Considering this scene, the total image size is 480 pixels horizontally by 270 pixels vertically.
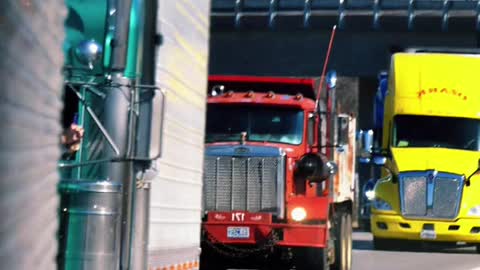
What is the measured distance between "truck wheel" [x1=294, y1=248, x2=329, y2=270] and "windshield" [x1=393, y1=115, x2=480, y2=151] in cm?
910

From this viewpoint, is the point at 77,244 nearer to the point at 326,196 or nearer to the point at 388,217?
the point at 326,196

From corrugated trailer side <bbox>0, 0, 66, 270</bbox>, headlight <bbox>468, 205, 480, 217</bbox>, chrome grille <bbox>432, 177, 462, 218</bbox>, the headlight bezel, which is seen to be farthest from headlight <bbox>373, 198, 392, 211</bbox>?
corrugated trailer side <bbox>0, 0, 66, 270</bbox>

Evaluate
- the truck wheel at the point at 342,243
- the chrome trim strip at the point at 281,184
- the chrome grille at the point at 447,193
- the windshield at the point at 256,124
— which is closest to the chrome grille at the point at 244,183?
the chrome trim strip at the point at 281,184

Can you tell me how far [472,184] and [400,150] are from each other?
1.61 m

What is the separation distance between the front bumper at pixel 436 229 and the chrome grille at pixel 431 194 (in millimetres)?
157

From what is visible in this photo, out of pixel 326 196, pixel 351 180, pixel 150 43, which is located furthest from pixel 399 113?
pixel 150 43

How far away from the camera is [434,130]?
24000mm

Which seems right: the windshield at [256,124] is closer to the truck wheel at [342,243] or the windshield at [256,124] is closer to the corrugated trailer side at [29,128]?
the truck wheel at [342,243]

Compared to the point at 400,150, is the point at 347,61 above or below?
above

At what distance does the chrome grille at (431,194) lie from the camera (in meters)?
23.0

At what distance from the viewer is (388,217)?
2375cm

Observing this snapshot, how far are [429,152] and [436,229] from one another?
1.54m

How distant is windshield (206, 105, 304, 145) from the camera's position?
15461 mm

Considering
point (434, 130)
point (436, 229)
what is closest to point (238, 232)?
point (436, 229)
